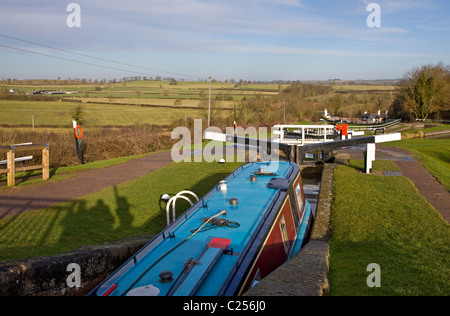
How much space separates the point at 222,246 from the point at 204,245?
25 centimetres

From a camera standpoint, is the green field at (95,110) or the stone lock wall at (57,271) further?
the green field at (95,110)

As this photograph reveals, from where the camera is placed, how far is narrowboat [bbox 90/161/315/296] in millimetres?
3715

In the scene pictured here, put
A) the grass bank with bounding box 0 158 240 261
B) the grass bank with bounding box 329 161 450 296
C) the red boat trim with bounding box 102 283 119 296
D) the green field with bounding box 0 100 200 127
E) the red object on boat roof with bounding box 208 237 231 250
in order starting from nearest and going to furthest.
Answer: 1. the red boat trim with bounding box 102 283 119 296
2. the grass bank with bounding box 329 161 450 296
3. the red object on boat roof with bounding box 208 237 231 250
4. the grass bank with bounding box 0 158 240 261
5. the green field with bounding box 0 100 200 127

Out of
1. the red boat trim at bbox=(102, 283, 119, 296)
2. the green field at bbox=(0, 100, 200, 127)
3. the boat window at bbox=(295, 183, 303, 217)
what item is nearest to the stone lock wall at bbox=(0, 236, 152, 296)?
the red boat trim at bbox=(102, 283, 119, 296)

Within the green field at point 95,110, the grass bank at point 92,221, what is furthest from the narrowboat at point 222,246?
the green field at point 95,110

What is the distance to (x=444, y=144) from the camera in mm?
22109

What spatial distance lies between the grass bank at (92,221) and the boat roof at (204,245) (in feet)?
6.90

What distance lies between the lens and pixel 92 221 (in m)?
7.98

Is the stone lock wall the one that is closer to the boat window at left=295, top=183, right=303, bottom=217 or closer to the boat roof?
the boat roof

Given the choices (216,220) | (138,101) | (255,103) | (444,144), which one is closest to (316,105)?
(255,103)

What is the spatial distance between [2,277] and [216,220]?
2.63m

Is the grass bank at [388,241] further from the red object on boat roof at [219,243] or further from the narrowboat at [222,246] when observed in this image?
the red object on boat roof at [219,243]

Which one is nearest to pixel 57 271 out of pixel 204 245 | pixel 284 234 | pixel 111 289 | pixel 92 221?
pixel 111 289

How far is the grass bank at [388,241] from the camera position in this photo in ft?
14.0
